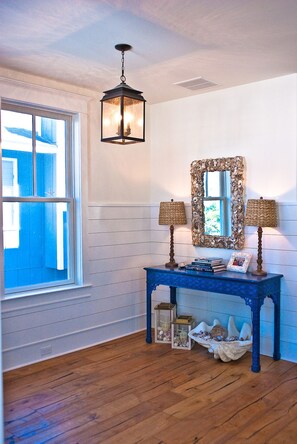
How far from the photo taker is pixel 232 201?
4383mm

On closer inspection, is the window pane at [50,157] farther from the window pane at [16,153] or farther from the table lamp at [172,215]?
the table lamp at [172,215]

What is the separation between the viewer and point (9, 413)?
3.08m

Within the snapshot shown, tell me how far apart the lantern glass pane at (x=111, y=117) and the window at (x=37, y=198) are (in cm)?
119

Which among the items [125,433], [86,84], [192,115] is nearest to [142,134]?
[86,84]

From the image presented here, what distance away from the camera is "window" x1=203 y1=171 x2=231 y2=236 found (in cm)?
445

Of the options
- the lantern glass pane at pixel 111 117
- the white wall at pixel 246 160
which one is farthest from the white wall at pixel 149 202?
the lantern glass pane at pixel 111 117

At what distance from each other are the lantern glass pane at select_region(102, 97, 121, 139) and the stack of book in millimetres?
1699

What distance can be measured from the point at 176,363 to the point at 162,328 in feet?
2.26

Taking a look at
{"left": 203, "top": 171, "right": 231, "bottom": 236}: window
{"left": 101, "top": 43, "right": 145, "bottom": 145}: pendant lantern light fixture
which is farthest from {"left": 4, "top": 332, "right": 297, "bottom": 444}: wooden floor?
{"left": 101, "top": 43, "right": 145, "bottom": 145}: pendant lantern light fixture

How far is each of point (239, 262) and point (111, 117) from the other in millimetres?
1941

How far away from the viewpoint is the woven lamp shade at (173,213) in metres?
4.64

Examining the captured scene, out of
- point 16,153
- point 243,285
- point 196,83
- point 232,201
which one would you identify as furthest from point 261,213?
point 16,153

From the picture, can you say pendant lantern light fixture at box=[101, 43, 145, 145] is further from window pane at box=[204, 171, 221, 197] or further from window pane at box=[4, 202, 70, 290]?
window pane at box=[204, 171, 221, 197]

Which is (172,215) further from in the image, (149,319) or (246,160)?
(149,319)
